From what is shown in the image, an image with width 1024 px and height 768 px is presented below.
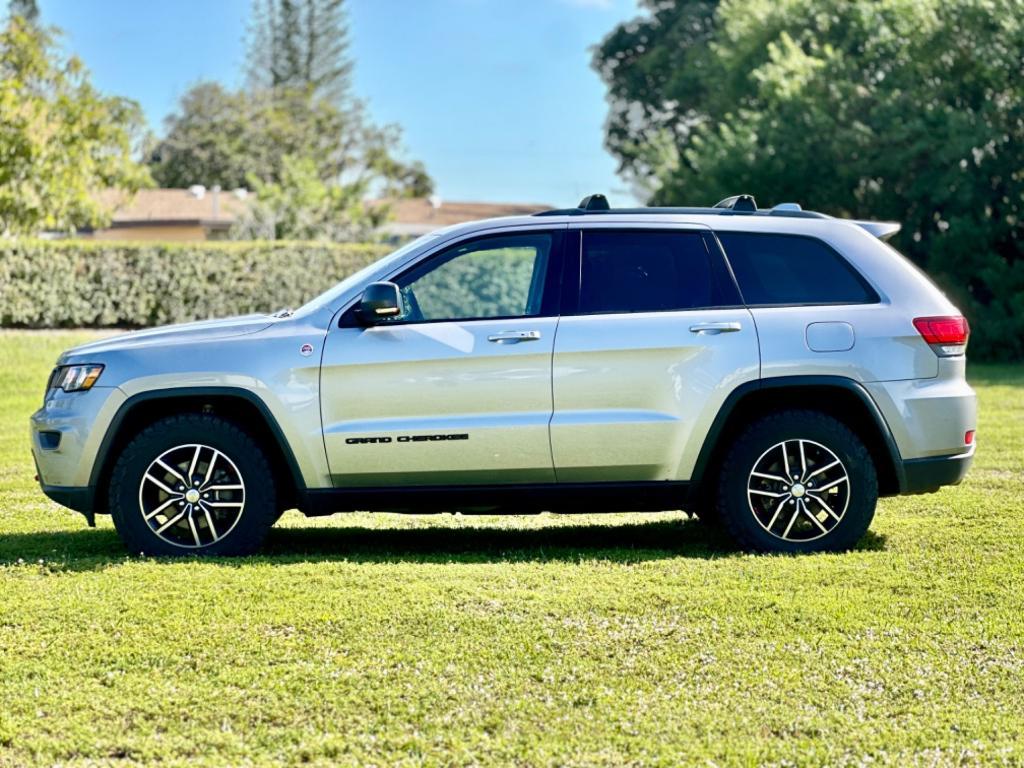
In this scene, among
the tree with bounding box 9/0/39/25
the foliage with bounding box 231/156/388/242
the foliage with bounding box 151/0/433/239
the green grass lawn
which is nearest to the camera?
the green grass lawn

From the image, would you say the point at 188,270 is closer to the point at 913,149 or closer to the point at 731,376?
the point at 913,149

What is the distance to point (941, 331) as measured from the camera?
23.8 feet

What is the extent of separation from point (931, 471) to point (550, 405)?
208 centimetres

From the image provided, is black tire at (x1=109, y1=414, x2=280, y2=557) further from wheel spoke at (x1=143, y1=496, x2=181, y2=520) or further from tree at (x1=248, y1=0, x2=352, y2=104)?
tree at (x1=248, y1=0, x2=352, y2=104)

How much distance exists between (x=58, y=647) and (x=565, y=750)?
229 cm

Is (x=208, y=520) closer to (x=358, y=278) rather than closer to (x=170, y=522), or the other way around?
(x=170, y=522)

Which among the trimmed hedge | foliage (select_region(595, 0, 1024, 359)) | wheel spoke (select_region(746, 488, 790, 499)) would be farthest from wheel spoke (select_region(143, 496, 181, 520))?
foliage (select_region(595, 0, 1024, 359))

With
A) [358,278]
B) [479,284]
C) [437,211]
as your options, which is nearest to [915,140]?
[479,284]

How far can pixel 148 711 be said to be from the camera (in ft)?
15.4

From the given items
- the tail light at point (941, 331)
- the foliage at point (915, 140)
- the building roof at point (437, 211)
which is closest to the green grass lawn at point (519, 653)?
the tail light at point (941, 331)

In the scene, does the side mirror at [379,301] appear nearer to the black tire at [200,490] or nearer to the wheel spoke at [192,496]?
the black tire at [200,490]

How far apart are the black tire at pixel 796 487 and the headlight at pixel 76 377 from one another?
134 inches

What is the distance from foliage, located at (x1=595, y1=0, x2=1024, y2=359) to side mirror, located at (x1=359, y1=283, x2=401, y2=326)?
2002cm

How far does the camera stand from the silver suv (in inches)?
280
